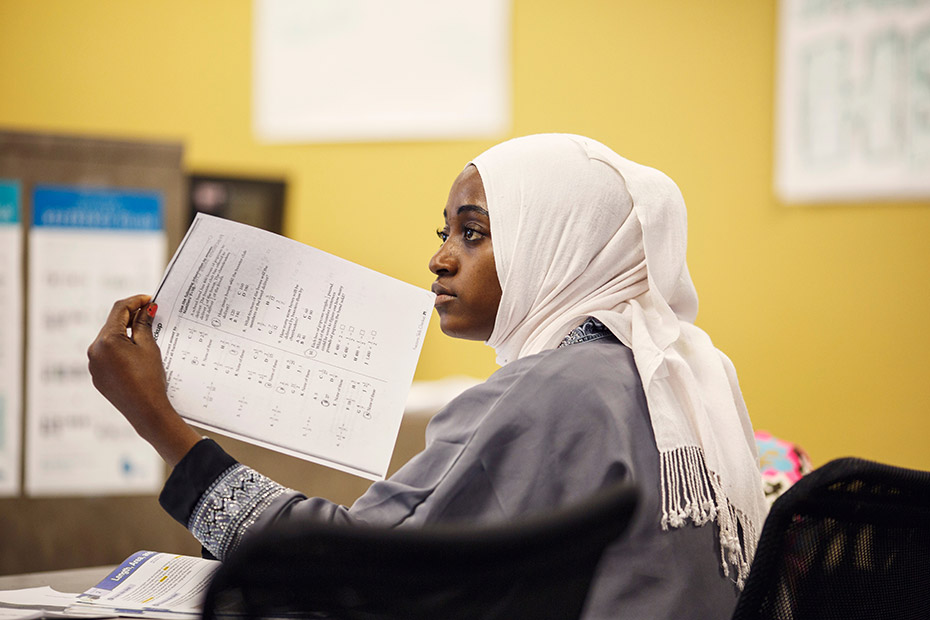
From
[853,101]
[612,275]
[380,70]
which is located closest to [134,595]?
[612,275]

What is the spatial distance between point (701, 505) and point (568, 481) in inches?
5.9

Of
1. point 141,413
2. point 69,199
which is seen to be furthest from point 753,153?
point 141,413

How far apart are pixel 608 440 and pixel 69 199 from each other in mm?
2073

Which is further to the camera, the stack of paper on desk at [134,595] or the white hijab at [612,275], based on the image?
the white hijab at [612,275]

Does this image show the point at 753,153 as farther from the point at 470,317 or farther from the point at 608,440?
the point at 608,440

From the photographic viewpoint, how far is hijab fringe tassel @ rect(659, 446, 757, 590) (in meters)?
0.86

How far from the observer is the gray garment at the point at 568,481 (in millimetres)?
822

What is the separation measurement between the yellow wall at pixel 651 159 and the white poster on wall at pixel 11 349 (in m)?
0.88

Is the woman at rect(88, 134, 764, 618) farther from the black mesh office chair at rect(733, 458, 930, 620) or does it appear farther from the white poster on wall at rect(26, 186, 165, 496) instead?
the white poster on wall at rect(26, 186, 165, 496)

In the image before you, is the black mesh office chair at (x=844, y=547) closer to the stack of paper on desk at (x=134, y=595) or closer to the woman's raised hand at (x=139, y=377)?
the stack of paper on desk at (x=134, y=595)

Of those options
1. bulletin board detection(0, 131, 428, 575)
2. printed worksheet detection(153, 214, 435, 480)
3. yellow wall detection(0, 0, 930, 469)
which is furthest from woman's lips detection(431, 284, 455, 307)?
yellow wall detection(0, 0, 930, 469)

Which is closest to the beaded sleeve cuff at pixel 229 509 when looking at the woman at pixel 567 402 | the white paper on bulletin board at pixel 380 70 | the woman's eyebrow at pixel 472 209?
the woman at pixel 567 402

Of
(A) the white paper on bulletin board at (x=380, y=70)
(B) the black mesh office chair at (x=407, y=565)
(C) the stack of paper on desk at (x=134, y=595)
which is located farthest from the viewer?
(A) the white paper on bulletin board at (x=380, y=70)

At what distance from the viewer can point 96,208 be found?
245 cm
